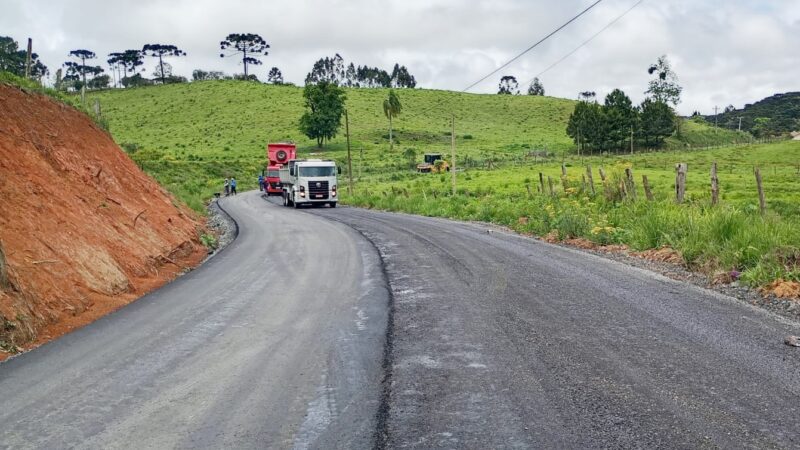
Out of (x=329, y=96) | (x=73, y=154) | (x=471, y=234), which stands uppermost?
(x=329, y=96)

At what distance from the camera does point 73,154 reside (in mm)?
15219

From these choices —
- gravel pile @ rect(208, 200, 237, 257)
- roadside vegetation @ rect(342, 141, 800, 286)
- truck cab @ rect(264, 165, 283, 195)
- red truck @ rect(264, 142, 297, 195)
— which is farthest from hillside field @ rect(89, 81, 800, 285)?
red truck @ rect(264, 142, 297, 195)

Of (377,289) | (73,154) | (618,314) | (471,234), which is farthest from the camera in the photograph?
(471,234)

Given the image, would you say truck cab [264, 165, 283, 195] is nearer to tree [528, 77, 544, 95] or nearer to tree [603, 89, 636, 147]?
tree [603, 89, 636, 147]

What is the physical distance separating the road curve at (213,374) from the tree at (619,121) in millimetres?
84738

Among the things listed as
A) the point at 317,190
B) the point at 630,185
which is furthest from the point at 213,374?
the point at 317,190

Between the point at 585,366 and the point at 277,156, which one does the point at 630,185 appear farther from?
the point at 277,156

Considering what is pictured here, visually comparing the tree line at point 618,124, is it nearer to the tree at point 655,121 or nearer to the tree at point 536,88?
the tree at point 655,121

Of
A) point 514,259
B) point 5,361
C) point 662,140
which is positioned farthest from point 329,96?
point 5,361

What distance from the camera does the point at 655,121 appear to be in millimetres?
92062

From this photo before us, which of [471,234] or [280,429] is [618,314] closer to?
[280,429]

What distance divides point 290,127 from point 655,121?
198 ft

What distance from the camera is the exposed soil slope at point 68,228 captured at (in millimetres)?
8453

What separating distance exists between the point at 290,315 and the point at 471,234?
1136cm
